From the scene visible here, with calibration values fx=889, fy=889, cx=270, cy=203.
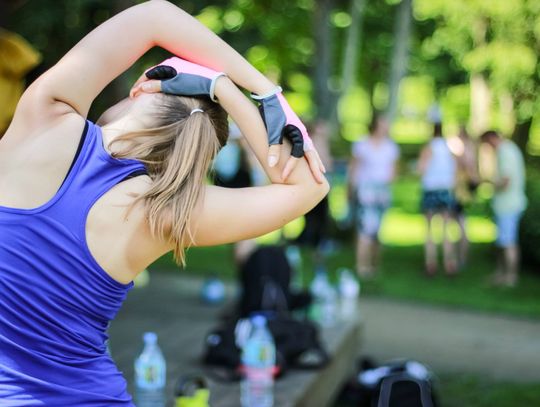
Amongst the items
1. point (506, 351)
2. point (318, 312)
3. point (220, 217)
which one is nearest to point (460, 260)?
point (506, 351)

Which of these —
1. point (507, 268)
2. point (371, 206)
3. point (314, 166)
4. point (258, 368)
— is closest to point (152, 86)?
point (314, 166)

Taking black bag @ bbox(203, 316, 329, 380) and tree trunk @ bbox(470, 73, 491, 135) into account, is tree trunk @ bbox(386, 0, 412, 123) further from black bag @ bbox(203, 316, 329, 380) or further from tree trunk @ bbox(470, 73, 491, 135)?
black bag @ bbox(203, 316, 329, 380)

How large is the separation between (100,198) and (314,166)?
1.74ft

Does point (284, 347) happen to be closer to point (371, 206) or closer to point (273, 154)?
point (273, 154)

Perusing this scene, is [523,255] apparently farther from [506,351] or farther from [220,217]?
[220,217]

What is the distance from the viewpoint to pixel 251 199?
1.90 m

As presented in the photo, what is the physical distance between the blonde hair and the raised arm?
0.44ft

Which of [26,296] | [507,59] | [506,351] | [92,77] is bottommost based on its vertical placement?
[506,351]

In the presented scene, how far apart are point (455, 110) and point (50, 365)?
42077 mm

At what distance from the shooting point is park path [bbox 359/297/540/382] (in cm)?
722

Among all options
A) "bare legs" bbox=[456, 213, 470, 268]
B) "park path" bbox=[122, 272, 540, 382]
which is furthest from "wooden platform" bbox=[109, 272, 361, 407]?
"bare legs" bbox=[456, 213, 470, 268]

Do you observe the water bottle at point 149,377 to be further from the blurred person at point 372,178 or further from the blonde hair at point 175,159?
the blurred person at point 372,178

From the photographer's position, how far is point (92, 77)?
6.30 ft

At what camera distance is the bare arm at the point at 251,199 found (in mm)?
1865
